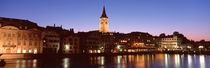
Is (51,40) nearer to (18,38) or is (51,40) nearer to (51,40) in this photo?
(51,40)

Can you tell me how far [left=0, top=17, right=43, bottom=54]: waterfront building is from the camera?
5925 cm

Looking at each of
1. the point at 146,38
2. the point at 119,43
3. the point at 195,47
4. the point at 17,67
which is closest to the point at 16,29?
Answer: the point at 17,67

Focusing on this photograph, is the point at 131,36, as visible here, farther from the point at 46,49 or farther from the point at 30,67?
the point at 30,67

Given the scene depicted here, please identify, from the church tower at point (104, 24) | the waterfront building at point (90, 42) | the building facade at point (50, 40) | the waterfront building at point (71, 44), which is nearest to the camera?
the building facade at point (50, 40)

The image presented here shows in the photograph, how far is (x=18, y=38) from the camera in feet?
204

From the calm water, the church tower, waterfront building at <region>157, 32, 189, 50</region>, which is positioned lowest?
the calm water

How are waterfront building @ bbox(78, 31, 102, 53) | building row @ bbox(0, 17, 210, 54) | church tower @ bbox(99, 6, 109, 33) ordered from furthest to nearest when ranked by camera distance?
church tower @ bbox(99, 6, 109, 33)
waterfront building @ bbox(78, 31, 102, 53)
building row @ bbox(0, 17, 210, 54)

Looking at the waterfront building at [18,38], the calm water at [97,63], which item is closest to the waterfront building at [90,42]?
the waterfront building at [18,38]

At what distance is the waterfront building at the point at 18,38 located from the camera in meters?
59.2

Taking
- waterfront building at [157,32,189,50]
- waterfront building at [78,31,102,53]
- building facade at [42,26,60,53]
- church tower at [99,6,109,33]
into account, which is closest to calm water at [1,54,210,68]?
building facade at [42,26,60,53]

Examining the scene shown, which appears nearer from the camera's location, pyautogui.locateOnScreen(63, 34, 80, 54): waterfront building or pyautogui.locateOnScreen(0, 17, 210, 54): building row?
pyautogui.locateOnScreen(0, 17, 210, 54): building row

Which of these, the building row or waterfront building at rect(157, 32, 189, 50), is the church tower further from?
waterfront building at rect(157, 32, 189, 50)

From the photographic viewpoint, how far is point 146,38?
145500mm

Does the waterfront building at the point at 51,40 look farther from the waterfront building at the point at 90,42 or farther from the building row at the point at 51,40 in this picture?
the waterfront building at the point at 90,42
